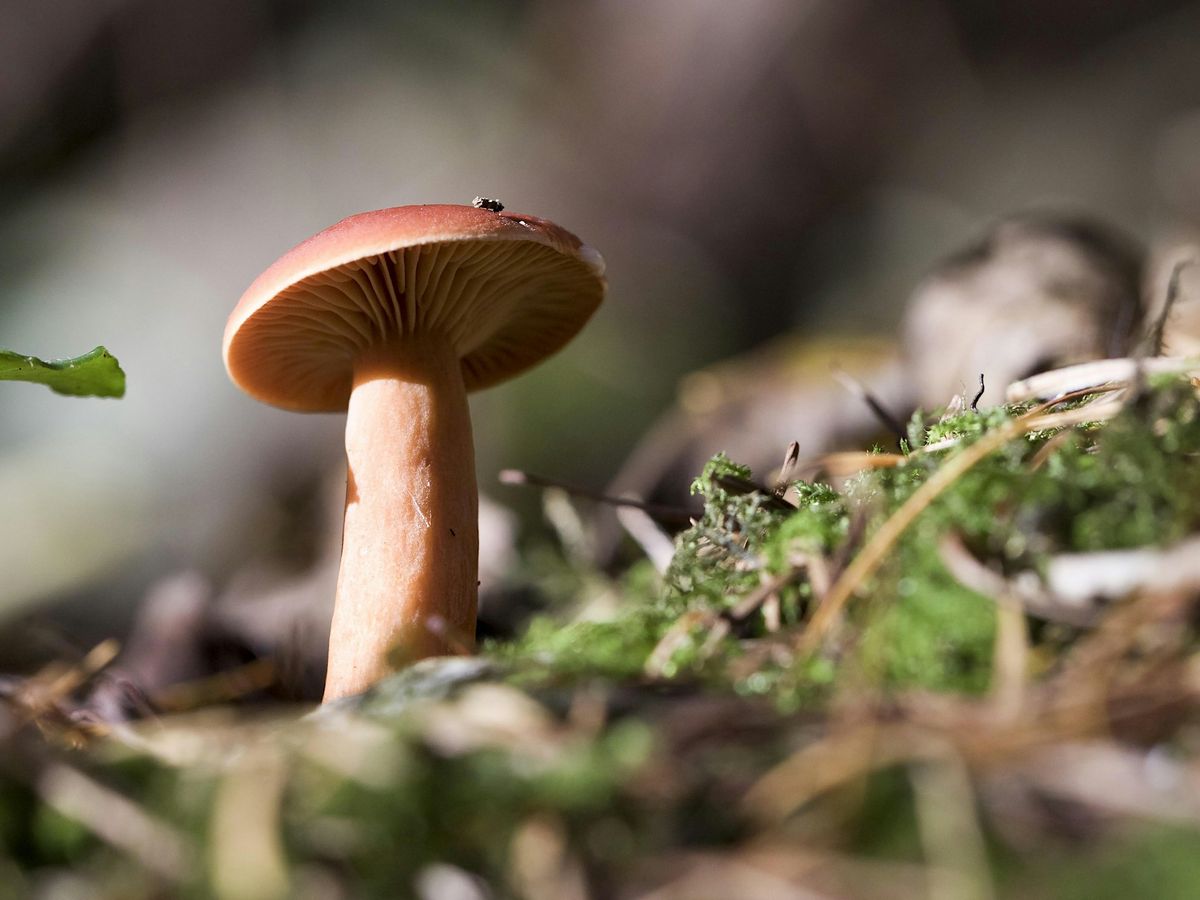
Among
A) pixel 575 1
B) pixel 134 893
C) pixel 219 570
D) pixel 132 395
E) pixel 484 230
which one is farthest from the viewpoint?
pixel 575 1

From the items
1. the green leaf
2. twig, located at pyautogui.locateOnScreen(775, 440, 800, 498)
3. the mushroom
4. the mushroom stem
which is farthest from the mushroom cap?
twig, located at pyautogui.locateOnScreen(775, 440, 800, 498)

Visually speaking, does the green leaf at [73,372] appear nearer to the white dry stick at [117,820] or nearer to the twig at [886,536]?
the white dry stick at [117,820]

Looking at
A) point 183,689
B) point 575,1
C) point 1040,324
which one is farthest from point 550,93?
point 183,689

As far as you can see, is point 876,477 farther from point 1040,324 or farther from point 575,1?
point 575,1

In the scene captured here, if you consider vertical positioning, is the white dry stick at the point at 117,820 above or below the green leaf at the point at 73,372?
below

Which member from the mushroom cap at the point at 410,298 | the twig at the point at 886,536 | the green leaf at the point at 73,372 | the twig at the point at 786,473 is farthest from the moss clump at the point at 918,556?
the green leaf at the point at 73,372
